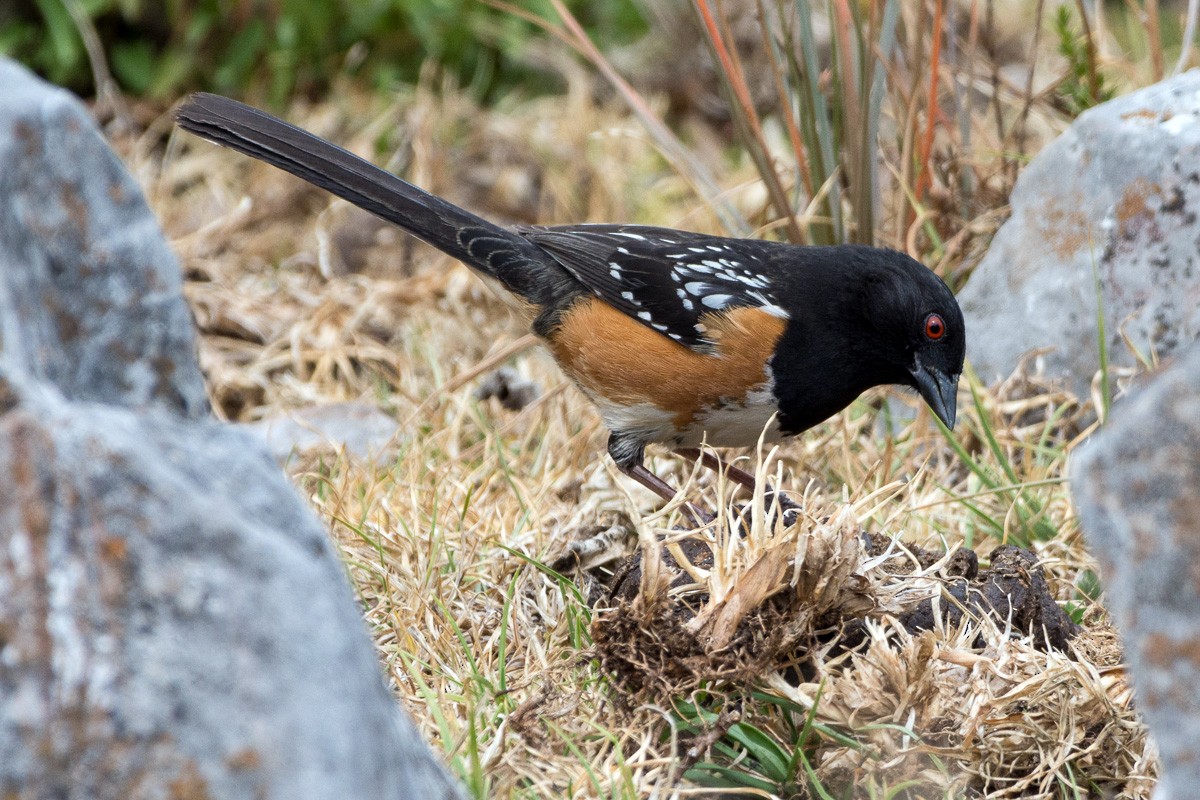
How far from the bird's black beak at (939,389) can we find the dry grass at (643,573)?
134 millimetres

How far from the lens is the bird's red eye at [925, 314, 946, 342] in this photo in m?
2.93

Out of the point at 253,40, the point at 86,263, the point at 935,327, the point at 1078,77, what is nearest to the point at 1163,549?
the point at 86,263

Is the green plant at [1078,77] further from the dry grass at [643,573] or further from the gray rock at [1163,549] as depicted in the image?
the gray rock at [1163,549]

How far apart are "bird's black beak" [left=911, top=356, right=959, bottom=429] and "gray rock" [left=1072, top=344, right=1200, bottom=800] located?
5.16 feet

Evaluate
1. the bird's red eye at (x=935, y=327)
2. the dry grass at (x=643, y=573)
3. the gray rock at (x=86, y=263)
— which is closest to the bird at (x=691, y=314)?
the bird's red eye at (x=935, y=327)

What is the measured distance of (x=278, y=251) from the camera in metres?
5.18

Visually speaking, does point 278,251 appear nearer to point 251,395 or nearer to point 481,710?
point 251,395

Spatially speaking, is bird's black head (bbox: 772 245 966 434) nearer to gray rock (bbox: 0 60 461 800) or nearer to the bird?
the bird

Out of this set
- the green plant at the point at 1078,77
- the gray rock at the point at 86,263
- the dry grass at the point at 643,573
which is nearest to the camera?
the gray rock at the point at 86,263

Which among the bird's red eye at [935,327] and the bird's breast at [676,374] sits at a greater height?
the bird's red eye at [935,327]

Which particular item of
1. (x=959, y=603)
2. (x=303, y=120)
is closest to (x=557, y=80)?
(x=303, y=120)

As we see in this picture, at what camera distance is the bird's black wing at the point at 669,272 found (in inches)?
122

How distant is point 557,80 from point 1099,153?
359 centimetres

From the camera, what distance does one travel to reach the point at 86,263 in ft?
5.09
